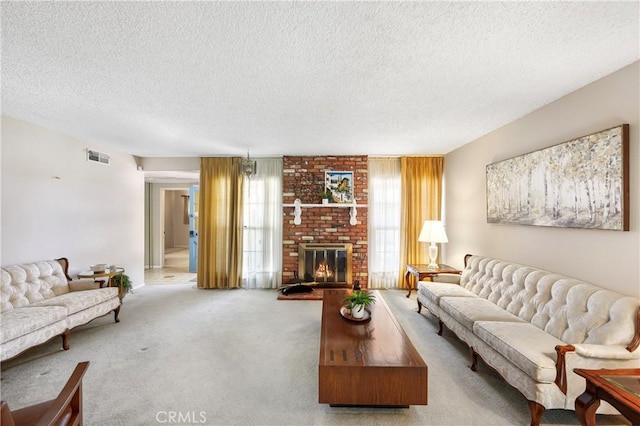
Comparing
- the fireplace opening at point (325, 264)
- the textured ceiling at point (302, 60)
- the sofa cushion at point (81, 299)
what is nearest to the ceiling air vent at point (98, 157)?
the textured ceiling at point (302, 60)

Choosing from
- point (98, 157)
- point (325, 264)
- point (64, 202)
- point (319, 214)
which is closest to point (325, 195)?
point (319, 214)

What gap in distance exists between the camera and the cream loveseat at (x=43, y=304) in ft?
7.39

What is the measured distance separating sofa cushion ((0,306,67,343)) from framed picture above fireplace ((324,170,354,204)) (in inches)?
150

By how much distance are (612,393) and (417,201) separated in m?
3.74

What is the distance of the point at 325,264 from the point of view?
483cm

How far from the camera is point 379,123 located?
126 inches

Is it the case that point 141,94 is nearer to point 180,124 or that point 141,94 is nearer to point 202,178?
point 180,124

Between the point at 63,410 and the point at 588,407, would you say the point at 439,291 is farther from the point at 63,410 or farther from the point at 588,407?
the point at 63,410

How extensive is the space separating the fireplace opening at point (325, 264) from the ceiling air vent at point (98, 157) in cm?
352

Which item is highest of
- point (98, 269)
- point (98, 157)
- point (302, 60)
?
point (302, 60)

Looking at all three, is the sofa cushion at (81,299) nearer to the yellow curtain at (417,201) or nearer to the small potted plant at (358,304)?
the small potted plant at (358,304)

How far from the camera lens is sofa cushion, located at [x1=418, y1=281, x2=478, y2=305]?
3162 millimetres

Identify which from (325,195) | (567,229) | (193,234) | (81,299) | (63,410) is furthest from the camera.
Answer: (193,234)

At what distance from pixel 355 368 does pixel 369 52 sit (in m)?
2.15
